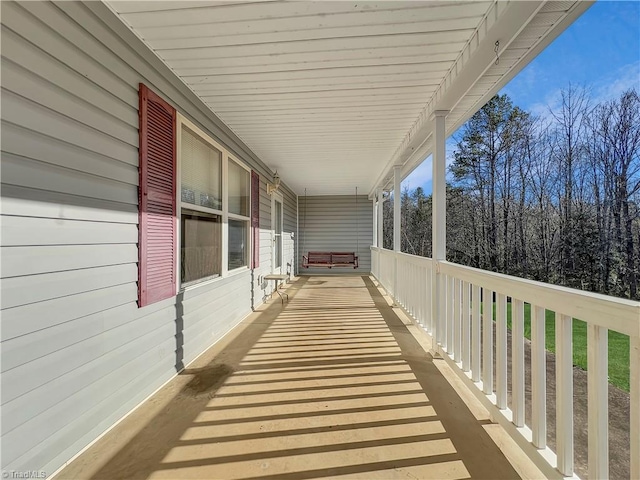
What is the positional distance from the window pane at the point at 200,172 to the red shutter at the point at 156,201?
25 cm

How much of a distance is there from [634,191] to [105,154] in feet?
12.9

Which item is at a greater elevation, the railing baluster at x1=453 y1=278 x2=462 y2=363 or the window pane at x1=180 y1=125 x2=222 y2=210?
the window pane at x1=180 y1=125 x2=222 y2=210

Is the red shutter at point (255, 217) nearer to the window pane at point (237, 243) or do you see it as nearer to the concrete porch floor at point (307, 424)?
the window pane at point (237, 243)

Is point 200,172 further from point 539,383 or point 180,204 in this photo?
point 539,383

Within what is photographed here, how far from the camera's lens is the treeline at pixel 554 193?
8.04ft

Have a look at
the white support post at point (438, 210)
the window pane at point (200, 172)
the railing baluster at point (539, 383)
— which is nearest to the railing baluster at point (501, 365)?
the railing baluster at point (539, 383)

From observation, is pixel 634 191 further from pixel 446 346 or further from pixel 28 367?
pixel 28 367

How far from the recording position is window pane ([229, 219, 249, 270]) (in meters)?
3.88

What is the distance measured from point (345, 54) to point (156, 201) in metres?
1.79

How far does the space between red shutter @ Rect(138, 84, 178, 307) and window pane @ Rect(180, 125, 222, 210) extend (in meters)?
0.25

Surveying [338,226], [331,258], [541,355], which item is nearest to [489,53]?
[541,355]

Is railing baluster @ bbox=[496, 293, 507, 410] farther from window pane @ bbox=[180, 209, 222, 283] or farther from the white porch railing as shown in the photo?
window pane @ bbox=[180, 209, 222, 283]

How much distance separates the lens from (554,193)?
3.78 metres

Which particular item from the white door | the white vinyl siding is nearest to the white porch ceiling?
the white door
